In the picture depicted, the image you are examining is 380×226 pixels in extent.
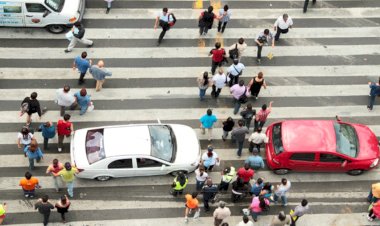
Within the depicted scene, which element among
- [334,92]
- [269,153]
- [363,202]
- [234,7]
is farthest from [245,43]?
[363,202]

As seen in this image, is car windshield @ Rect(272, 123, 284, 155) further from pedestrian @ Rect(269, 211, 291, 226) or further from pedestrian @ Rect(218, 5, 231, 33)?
pedestrian @ Rect(218, 5, 231, 33)

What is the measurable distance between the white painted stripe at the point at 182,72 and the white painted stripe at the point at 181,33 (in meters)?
1.56

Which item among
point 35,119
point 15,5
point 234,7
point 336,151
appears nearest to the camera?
point 336,151

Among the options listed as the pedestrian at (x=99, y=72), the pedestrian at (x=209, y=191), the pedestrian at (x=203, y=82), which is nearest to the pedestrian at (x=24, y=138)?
the pedestrian at (x=99, y=72)

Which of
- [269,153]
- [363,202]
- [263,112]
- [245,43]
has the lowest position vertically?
[363,202]

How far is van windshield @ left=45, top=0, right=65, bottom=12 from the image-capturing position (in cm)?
2228

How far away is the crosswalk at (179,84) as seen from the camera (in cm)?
1859

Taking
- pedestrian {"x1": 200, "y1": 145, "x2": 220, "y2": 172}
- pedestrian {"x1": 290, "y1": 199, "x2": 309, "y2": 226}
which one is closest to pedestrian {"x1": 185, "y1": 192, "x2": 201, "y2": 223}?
pedestrian {"x1": 200, "y1": 145, "x2": 220, "y2": 172}

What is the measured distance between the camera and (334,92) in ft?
72.5

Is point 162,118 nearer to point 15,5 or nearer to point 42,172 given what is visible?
point 42,172

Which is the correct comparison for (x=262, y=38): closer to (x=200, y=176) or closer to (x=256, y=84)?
(x=256, y=84)

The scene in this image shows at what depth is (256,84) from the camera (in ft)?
68.2

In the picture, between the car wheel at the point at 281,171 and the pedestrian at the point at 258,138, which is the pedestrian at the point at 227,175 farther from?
the car wheel at the point at 281,171

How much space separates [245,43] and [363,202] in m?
7.86
